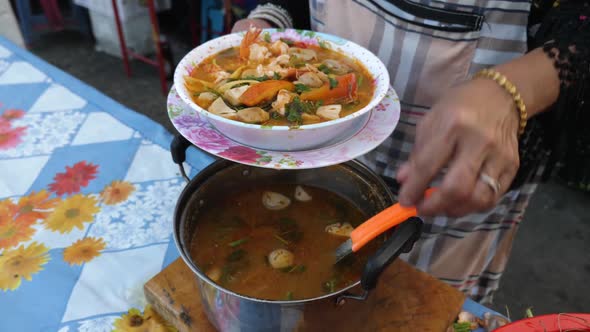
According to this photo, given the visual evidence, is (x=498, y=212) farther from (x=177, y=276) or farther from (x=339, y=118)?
(x=177, y=276)

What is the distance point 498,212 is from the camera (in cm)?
→ 125

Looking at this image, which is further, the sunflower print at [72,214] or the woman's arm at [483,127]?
the sunflower print at [72,214]

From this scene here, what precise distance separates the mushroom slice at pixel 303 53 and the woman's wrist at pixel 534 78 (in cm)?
40

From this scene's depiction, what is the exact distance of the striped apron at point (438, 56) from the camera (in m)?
0.94

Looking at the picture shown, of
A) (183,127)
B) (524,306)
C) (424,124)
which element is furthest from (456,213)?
(524,306)

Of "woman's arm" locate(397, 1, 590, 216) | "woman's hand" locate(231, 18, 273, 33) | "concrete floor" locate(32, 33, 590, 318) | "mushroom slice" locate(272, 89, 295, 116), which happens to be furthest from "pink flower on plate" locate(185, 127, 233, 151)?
"concrete floor" locate(32, 33, 590, 318)

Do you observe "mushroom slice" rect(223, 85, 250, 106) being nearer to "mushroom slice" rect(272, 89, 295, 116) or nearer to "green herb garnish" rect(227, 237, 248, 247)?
"mushroom slice" rect(272, 89, 295, 116)

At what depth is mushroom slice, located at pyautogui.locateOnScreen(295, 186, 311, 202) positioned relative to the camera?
95cm

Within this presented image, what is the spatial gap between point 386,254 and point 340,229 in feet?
0.82

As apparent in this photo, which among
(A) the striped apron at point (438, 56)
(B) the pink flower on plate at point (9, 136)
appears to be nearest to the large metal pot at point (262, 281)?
(A) the striped apron at point (438, 56)

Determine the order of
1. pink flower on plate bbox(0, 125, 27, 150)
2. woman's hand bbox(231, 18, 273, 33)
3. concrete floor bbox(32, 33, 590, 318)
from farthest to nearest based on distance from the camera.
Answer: concrete floor bbox(32, 33, 590, 318), pink flower on plate bbox(0, 125, 27, 150), woman's hand bbox(231, 18, 273, 33)

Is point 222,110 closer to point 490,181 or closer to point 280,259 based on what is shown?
point 280,259

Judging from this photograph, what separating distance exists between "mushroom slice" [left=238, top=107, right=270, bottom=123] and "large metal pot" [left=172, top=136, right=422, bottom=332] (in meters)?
0.16

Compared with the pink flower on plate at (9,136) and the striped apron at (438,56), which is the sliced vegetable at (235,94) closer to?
the striped apron at (438,56)
